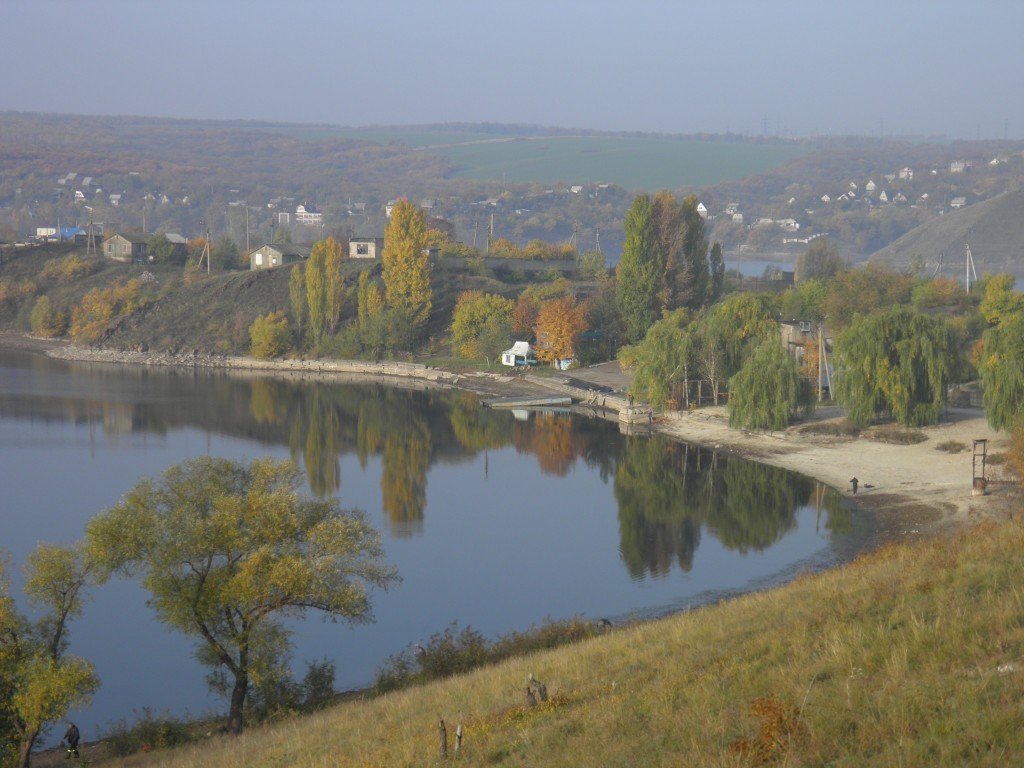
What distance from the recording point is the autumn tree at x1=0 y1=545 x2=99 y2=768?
9414mm

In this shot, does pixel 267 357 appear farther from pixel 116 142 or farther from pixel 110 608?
pixel 116 142

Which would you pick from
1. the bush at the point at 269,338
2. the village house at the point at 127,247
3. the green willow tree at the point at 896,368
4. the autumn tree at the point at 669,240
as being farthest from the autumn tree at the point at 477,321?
the village house at the point at 127,247

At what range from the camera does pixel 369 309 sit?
3925 cm

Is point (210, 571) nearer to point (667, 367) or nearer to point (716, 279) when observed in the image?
point (667, 367)

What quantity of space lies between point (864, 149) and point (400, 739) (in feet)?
540

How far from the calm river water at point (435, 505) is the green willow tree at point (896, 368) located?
9.54 ft

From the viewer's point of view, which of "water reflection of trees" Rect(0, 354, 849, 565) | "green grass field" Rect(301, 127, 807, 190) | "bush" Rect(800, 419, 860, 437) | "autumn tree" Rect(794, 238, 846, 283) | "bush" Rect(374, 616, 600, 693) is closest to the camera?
"bush" Rect(374, 616, 600, 693)

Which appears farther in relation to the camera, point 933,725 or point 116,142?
point 116,142

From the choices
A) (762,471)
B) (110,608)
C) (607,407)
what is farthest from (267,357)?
(110,608)

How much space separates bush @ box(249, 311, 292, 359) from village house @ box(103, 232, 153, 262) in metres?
14.0

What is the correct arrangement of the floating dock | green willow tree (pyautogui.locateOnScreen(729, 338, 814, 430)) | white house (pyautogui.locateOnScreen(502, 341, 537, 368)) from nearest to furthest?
1. green willow tree (pyautogui.locateOnScreen(729, 338, 814, 430))
2. the floating dock
3. white house (pyautogui.locateOnScreen(502, 341, 537, 368))

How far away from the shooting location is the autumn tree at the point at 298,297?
40.7m

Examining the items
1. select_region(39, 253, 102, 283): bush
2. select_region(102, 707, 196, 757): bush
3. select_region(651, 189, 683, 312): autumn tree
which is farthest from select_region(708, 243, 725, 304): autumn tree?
select_region(102, 707, 196, 757): bush

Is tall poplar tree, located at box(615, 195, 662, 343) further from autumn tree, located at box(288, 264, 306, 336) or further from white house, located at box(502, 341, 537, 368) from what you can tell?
autumn tree, located at box(288, 264, 306, 336)
